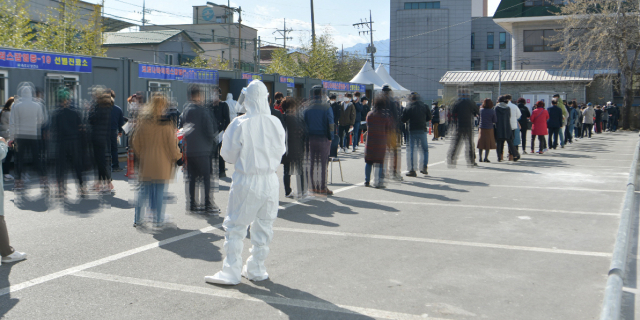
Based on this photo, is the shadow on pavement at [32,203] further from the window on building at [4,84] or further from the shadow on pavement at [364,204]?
the window on building at [4,84]

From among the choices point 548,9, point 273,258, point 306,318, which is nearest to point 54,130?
point 273,258

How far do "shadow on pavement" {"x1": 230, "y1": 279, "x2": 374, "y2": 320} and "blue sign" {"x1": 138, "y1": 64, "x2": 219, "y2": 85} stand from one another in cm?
1330

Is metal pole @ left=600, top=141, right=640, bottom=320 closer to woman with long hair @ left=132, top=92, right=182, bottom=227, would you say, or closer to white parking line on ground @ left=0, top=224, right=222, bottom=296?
white parking line on ground @ left=0, top=224, right=222, bottom=296

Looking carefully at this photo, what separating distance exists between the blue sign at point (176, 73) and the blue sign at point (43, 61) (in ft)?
7.06

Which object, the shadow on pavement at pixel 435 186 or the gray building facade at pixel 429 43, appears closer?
the shadow on pavement at pixel 435 186

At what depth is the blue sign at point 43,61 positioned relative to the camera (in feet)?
47.7

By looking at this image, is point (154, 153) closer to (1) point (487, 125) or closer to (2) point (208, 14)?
(1) point (487, 125)

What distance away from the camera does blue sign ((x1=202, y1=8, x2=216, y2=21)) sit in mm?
81750

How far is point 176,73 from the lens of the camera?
1969 centimetres

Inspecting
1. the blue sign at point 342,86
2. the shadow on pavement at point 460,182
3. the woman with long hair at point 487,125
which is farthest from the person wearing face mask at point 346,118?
the blue sign at point 342,86

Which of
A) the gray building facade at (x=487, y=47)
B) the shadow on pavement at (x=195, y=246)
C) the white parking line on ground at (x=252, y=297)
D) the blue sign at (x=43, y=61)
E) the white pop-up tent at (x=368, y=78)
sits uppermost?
the gray building facade at (x=487, y=47)

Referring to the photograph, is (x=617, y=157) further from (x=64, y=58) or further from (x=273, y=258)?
(x=64, y=58)

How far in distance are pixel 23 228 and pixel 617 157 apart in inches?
634

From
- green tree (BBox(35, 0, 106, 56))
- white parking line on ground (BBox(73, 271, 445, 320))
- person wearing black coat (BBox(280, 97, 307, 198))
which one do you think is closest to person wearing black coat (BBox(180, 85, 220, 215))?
person wearing black coat (BBox(280, 97, 307, 198))
